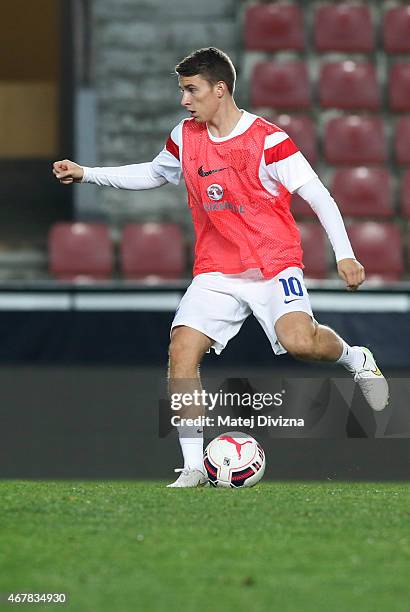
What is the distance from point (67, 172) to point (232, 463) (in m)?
1.39

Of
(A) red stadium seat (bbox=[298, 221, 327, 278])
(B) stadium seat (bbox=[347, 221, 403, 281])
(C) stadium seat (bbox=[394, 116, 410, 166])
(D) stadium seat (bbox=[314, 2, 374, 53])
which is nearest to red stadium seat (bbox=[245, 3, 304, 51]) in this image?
(D) stadium seat (bbox=[314, 2, 374, 53])

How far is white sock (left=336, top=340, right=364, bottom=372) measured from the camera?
556 centimetres

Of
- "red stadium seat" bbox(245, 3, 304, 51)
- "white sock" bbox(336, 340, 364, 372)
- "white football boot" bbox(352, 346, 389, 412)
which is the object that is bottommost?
"white football boot" bbox(352, 346, 389, 412)

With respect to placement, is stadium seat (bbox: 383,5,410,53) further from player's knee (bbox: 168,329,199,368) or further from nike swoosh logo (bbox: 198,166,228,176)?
player's knee (bbox: 168,329,199,368)

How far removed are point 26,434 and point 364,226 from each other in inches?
167

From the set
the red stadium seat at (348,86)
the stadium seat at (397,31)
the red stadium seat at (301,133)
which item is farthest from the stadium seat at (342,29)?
the red stadium seat at (301,133)

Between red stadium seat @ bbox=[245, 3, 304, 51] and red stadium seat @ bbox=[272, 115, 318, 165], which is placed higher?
red stadium seat @ bbox=[245, 3, 304, 51]

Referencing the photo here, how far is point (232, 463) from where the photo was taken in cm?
523

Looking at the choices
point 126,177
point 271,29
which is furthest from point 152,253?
point 126,177

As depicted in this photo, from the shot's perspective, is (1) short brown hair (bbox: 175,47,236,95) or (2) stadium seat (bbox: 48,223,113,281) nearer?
(1) short brown hair (bbox: 175,47,236,95)

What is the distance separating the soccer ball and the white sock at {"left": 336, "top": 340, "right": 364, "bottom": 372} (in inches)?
23.0

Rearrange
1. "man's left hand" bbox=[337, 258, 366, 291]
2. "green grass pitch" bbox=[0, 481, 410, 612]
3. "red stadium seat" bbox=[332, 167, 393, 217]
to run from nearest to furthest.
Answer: "green grass pitch" bbox=[0, 481, 410, 612]
"man's left hand" bbox=[337, 258, 366, 291]
"red stadium seat" bbox=[332, 167, 393, 217]

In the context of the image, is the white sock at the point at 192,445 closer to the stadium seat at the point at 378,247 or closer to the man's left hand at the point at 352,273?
the man's left hand at the point at 352,273

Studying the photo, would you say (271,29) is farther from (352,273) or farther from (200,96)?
(352,273)
